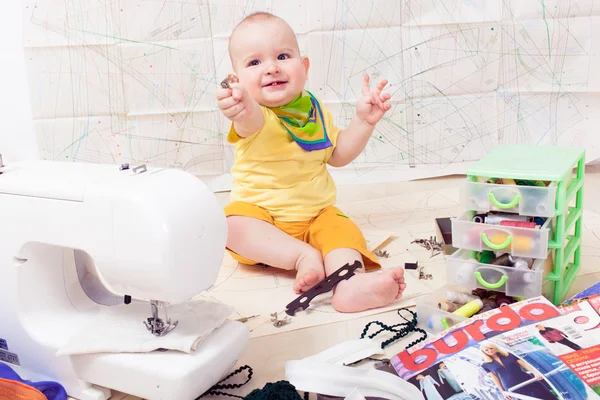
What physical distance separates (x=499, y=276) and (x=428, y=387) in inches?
11.2

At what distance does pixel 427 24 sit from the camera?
1.66 metres

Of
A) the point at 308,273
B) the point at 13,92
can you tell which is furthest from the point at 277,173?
the point at 13,92

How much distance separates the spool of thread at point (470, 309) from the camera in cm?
95

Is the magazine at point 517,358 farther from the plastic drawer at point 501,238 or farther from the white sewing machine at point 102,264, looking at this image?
the white sewing machine at point 102,264

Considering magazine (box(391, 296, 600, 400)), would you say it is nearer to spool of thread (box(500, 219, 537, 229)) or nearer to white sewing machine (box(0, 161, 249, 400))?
spool of thread (box(500, 219, 537, 229))

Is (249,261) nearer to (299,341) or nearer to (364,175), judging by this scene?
(299,341)

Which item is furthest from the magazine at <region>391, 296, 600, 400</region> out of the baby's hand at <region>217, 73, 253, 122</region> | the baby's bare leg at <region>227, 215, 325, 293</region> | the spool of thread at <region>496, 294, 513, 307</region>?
the baby's hand at <region>217, 73, 253, 122</region>

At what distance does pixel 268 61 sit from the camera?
1231mm

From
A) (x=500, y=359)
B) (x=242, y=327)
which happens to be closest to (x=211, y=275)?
(x=242, y=327)

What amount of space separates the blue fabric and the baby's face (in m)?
0.65

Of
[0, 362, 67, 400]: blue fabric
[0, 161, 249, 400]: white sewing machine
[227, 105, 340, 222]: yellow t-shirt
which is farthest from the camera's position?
[227, 105, 340, 222]: yellow t-shirt

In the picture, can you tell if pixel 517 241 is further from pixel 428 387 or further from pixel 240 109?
pixel 240 109

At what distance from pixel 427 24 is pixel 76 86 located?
0.89 metres

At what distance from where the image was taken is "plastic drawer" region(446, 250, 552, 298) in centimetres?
96
